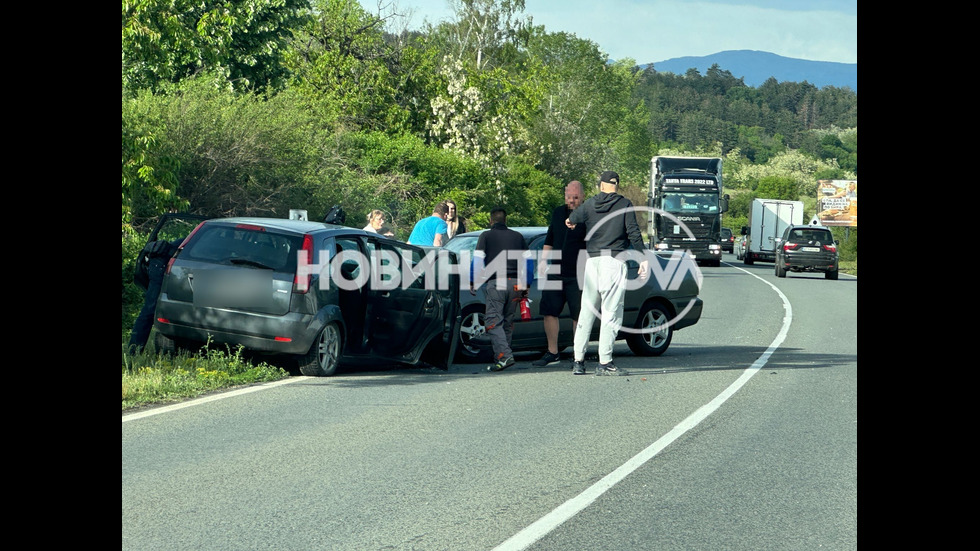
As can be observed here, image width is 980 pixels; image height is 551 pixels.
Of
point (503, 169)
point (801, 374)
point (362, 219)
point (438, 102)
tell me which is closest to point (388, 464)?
point (801, 374)

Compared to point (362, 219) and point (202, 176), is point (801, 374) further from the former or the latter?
point (362, 219)

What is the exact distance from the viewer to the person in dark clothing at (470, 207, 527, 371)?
441 inches

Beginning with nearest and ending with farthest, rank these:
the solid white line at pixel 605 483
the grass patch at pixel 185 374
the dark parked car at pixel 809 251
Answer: the solid white line at pixel 605 483, the grass patch at pixel 185 374, the dark parked car at pixel 809 251

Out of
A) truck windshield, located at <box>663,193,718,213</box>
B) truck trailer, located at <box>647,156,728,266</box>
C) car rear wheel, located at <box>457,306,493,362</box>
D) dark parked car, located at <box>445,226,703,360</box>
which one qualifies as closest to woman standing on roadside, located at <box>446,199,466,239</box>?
dark parked car, located at <box>445,226,703,360</box>

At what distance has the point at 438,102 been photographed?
37.7 m

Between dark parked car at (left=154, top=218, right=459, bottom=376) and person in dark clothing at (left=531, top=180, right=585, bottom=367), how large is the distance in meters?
1.58

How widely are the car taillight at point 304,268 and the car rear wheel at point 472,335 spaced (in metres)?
2.42

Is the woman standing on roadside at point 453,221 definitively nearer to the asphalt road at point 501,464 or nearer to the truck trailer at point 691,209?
the asphalt road at point 501,464

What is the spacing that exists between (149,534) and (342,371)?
5911mm

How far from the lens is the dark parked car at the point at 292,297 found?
978 cm

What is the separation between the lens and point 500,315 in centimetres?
1125

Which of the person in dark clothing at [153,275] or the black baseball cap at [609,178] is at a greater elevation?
the black baseball cap at [609,178]

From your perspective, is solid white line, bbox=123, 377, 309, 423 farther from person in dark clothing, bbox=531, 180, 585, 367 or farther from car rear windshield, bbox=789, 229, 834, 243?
car rear windshield, bbox=789, 229, 834, 243

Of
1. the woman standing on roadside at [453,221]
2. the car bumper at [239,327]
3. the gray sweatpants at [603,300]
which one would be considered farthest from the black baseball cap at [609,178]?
the woman standing on roadside at [453,221]
